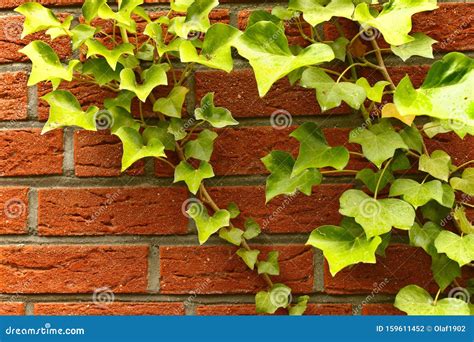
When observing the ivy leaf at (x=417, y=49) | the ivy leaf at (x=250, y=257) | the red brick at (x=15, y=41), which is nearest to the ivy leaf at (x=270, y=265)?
the ivy leaf at (x=250, y=257)

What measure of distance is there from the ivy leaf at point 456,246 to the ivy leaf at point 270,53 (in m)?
0.29

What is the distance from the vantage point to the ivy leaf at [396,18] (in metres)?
0.66

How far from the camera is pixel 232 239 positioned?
825 mm

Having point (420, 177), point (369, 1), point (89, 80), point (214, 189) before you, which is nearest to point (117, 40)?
point (89, 80)

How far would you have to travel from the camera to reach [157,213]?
86 centimetres

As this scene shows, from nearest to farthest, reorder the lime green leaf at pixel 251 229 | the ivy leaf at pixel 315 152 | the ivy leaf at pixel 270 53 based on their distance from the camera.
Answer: the ivy leaf at pixel 270 53 < the ivy leaf at pixel 315 152 < the lime green leaf at pixel 251 229

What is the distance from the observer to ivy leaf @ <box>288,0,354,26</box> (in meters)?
0.71

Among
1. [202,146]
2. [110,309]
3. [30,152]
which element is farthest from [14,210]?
[202,146]

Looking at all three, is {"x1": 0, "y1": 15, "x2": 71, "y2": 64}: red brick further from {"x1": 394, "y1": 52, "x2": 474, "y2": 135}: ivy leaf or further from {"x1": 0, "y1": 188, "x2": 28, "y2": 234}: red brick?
{"x1": 394, "y1": 52, "x2": 474, "y2": 135}: ivy leaf

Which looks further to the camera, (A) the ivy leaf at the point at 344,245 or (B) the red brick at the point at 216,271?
(B) the red brick at the point at 216,271

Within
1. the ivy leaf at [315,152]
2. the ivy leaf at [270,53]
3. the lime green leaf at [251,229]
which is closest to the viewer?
the ivy leaf at [270,53]

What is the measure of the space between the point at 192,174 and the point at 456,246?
37 centimetres

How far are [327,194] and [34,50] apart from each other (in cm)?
46

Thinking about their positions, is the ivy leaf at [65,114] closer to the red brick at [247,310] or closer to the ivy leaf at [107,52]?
the ivy leaf at [107,52]
